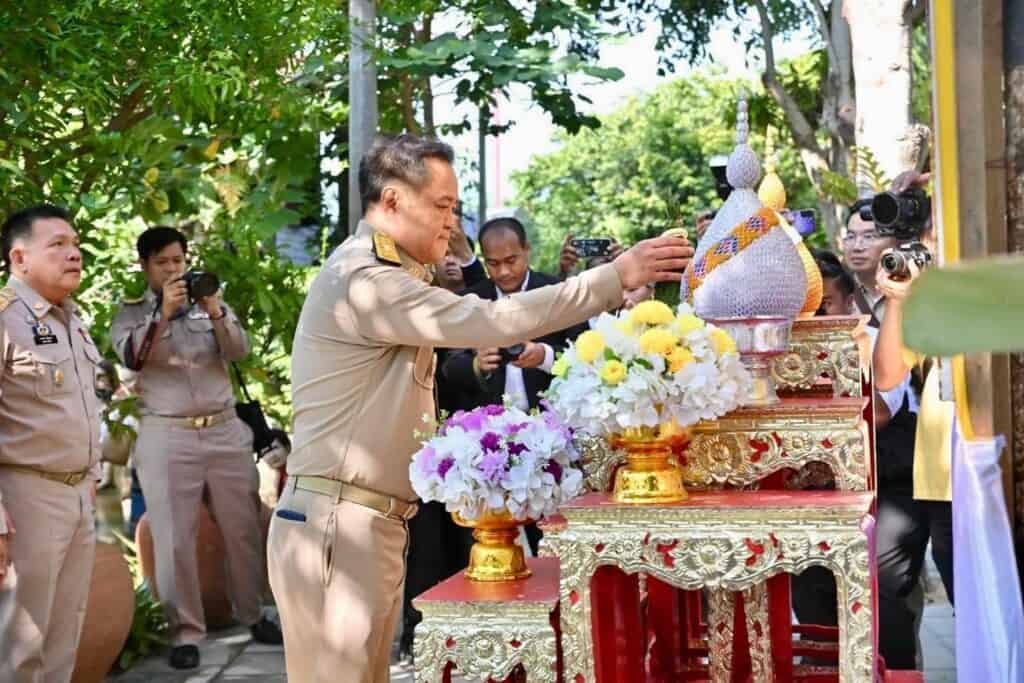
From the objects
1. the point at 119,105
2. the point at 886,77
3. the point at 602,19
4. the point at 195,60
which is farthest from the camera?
the point at 886,77

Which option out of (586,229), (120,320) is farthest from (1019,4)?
(586,229)

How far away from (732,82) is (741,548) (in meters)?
22.1

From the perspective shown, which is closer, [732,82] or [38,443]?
[38,443]

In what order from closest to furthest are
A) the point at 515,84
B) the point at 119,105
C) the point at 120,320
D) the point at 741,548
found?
the point at 741,548 < the point at 119,105 < the point at 120,320 < the point at 515,84

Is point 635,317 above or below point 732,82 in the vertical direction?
below

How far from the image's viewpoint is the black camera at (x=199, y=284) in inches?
233

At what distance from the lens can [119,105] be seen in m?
A: 5.62

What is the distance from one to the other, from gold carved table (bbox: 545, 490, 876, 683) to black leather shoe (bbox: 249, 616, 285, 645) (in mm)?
3532

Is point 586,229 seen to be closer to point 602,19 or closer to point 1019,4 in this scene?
point 602,19

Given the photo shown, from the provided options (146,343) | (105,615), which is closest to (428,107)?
(146,343)

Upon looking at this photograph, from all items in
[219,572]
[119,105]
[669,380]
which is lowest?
[219,572]

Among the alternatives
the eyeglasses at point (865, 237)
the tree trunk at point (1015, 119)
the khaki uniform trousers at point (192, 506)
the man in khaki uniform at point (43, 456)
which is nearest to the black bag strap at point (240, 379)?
the khaki uniform trousers at point (192, 506)

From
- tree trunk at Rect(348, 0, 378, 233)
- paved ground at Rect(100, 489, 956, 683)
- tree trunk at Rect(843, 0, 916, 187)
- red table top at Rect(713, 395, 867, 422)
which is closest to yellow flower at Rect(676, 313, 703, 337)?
red table top at Rect(713, 395, 867, 422)

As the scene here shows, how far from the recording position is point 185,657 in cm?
561
